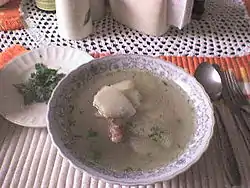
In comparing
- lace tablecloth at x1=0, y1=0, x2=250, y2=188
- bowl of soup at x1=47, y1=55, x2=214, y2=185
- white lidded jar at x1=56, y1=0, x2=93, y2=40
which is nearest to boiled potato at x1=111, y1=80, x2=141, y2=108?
bowl of soup at x1=47, y1=55, x2=214, y2=185

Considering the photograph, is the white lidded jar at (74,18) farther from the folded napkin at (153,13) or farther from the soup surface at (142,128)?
the soup surface at (142,128)

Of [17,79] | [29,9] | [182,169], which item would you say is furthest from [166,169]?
[29,9]

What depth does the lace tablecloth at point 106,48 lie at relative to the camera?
0.59 metres

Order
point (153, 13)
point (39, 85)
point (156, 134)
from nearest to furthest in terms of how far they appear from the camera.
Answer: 1. point (156, 134)
2. point (39, 85)
3. point (153, 13)

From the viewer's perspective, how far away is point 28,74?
2.39 feet

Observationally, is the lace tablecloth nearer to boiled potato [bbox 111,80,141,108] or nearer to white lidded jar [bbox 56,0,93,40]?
white lidded jar [bbox 56,0,93,40]

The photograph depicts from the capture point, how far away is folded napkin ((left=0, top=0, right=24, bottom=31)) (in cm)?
84

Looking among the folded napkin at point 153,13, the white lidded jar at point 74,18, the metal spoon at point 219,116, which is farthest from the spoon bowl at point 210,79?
the white lidded jar at point 74,18

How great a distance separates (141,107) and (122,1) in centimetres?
29

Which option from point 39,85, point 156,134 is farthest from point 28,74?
point 156,134

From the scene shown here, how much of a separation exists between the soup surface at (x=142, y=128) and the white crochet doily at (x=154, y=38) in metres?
0.17

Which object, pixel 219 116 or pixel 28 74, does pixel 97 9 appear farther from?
pixel 219 116

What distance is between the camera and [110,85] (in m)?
0.64

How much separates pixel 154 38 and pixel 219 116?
0.24 meters
